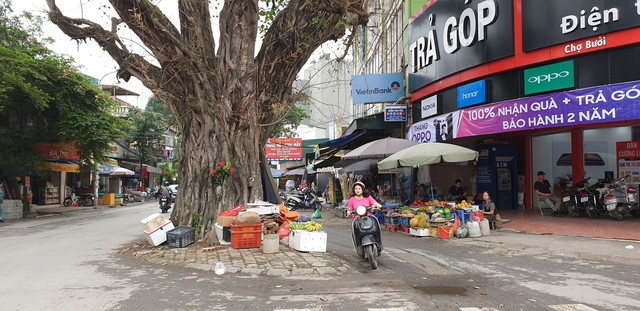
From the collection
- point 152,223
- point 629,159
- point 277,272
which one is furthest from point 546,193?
point 152,223

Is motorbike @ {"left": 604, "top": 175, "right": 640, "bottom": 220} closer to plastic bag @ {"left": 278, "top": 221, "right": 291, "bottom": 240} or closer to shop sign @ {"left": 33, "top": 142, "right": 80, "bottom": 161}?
plastic bag @ {"left": 278, "top": 221, "right": 291, "bottom": 240}

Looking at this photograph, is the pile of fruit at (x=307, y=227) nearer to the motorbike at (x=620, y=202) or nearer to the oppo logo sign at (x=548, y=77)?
the oppo logo sign at (x=548, y=77)

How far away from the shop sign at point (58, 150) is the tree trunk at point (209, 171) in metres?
15.1

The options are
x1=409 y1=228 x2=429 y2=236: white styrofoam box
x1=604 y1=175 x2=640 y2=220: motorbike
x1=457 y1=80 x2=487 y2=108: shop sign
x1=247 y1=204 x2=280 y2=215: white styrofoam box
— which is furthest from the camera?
x1=457 y1=80 x2=487 y2=108: shop sign

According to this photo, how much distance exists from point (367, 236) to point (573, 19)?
8761 millimetres

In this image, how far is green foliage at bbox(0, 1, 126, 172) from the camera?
2028cm

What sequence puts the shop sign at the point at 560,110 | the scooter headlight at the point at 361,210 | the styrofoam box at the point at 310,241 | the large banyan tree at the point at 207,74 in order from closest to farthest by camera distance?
the scooter headlight at the point at 361,210
the styrofoam box at the point at 310,241
the large banyan tree at the point at 207,74
the shop sign at the point at 560,110

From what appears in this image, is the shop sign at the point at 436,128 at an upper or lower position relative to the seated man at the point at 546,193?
upper

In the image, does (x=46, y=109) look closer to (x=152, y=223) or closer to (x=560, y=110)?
(x=152, y=223)

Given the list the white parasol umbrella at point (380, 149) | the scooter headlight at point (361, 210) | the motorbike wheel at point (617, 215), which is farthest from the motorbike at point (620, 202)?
the scooter headlight at point (361, 210)

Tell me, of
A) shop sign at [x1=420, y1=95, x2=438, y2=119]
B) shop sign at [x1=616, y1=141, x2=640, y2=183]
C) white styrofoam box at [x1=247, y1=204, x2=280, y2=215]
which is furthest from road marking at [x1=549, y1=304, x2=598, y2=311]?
shop sign at [x1=420, y1=95, x2=438, y2=119]

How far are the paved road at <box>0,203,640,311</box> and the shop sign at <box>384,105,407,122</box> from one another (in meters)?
9.97

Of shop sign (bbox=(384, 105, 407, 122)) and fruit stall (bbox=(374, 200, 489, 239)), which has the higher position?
shop sign (bbox=(384, 105, 407, 122))

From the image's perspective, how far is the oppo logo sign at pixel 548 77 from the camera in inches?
486
